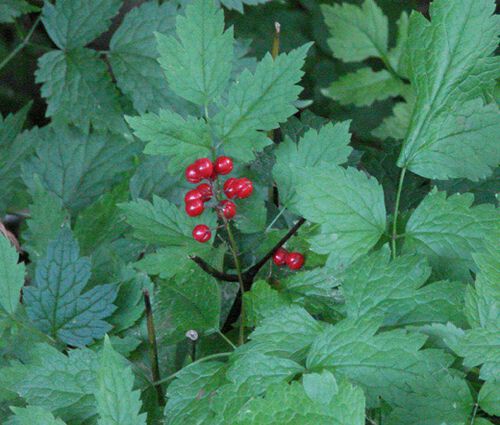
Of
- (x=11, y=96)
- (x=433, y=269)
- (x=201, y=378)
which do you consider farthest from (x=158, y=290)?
(x=11, y=96)

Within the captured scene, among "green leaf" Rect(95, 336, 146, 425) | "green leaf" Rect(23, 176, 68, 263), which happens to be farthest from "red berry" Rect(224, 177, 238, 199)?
"green leaf" Rect(23, 176, 68, 263)

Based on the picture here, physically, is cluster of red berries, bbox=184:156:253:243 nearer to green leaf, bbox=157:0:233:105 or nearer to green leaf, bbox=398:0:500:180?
green leaf, bbox=157:0:233:105

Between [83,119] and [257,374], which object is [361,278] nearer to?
[257,374]

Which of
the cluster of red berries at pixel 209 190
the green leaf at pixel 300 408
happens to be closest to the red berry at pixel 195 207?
the cluster of red berries at pixel 209 190

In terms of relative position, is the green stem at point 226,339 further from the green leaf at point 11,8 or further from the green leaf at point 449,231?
the green leaf at point 11,8

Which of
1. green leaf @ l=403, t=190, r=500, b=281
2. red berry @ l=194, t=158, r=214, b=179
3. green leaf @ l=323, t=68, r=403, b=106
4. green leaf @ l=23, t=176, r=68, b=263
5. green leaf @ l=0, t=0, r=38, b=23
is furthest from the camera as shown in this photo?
green leaf @ l=323, t=68, r=403, b=106

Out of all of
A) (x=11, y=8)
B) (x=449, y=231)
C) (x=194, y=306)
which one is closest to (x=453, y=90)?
(x=449, y=231)
